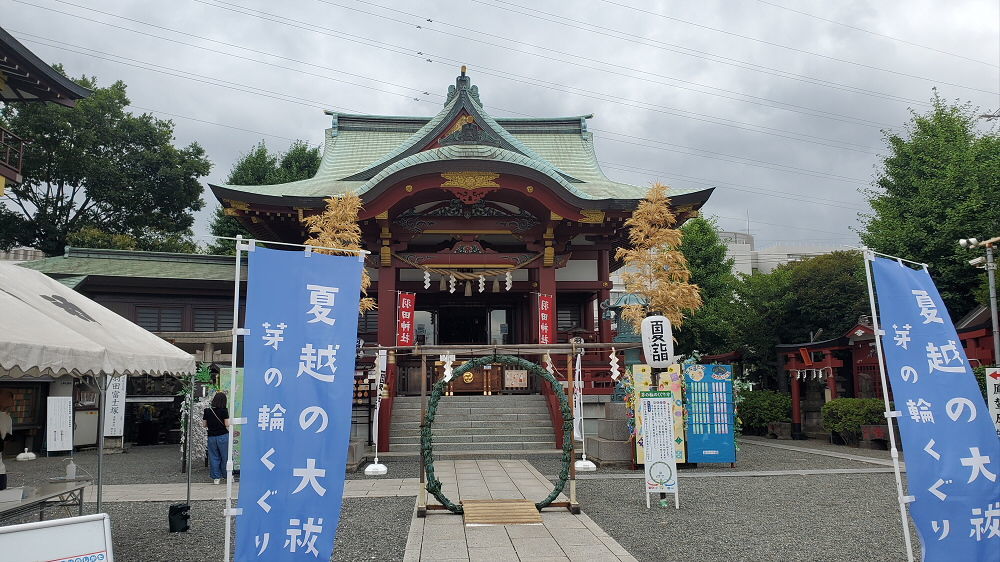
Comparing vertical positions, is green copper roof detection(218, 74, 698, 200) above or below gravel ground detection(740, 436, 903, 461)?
above

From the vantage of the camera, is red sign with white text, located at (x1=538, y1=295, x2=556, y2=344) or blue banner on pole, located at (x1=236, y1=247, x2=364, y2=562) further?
red sign with white text, located at (x1=538, y1=295, x2=556, y2=344)

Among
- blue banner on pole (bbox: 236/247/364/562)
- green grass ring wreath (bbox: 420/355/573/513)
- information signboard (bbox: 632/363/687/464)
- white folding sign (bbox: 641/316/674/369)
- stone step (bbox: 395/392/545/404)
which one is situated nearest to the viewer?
blue banner on pole (bbox: 236/247/364/562)

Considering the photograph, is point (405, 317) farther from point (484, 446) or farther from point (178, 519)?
point (178, 519)

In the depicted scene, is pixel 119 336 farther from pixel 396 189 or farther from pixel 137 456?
pixel 137 456

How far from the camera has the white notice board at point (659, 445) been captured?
8.55m

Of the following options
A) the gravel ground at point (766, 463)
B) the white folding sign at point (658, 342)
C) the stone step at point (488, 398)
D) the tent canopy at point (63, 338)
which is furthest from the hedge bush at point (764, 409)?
the tent canopy at point (63, 338)

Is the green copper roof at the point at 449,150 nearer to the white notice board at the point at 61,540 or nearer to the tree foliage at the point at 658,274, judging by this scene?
the tree foliage at the point at 658,274

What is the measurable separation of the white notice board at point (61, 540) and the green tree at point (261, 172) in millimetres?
28766

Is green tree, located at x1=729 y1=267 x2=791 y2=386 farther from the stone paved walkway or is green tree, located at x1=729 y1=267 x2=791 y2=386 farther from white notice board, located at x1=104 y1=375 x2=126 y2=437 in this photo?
white notice board, located at x1=104 y1=375 x2=126 y2=437

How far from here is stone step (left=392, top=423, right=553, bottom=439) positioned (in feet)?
47.8

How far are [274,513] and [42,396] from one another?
16.7 meters

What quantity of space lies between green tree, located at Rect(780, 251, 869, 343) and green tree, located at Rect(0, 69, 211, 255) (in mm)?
27195

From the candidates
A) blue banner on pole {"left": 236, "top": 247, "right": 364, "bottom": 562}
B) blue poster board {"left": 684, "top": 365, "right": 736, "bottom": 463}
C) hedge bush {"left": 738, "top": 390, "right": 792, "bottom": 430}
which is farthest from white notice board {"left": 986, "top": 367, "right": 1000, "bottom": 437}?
hedge bush {"left": 738, "top": 390, "right": 792, "bottom": 430}

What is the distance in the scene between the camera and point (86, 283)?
17219 millimetres
